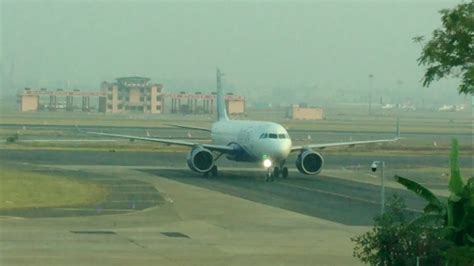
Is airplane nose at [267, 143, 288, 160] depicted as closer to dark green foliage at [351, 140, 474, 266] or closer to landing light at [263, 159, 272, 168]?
landing light at [263, 159, 272, 168]

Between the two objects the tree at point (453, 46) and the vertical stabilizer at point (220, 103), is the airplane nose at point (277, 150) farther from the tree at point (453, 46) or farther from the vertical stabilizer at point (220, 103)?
the tree at point (453, 46)

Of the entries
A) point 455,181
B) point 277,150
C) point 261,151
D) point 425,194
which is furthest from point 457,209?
point 261,151

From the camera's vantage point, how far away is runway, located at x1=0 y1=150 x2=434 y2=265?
31.7 meters

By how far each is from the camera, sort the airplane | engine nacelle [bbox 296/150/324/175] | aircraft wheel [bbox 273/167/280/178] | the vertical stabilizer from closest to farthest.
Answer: the airplane < aircraft wheel [bbox 273/167/280/178] < engine nacelle [bbox 296/150/324/175] < the vertical stabilizer

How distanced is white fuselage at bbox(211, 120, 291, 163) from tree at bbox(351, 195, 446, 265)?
38253 mm

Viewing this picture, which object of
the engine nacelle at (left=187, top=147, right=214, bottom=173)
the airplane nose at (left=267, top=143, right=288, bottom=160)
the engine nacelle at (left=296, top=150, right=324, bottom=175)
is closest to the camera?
the airplane nose at (left=267, top=143, right=288, bottom=160)

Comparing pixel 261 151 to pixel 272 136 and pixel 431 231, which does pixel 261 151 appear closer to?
pixel 272 136

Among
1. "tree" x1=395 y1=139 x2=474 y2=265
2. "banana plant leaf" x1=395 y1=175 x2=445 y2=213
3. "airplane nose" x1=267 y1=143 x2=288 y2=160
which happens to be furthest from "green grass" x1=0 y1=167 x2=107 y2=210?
"tree" x1=395 y1=139 x2=474 y2=265

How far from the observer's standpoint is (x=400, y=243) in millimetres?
24547

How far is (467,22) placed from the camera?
2188 centimetres

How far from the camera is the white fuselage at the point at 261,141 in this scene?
63.8m

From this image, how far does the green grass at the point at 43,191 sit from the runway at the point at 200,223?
1232mm

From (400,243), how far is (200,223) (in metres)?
17.0

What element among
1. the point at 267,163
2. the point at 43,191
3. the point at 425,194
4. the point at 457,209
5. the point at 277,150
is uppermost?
the point at 425,194
